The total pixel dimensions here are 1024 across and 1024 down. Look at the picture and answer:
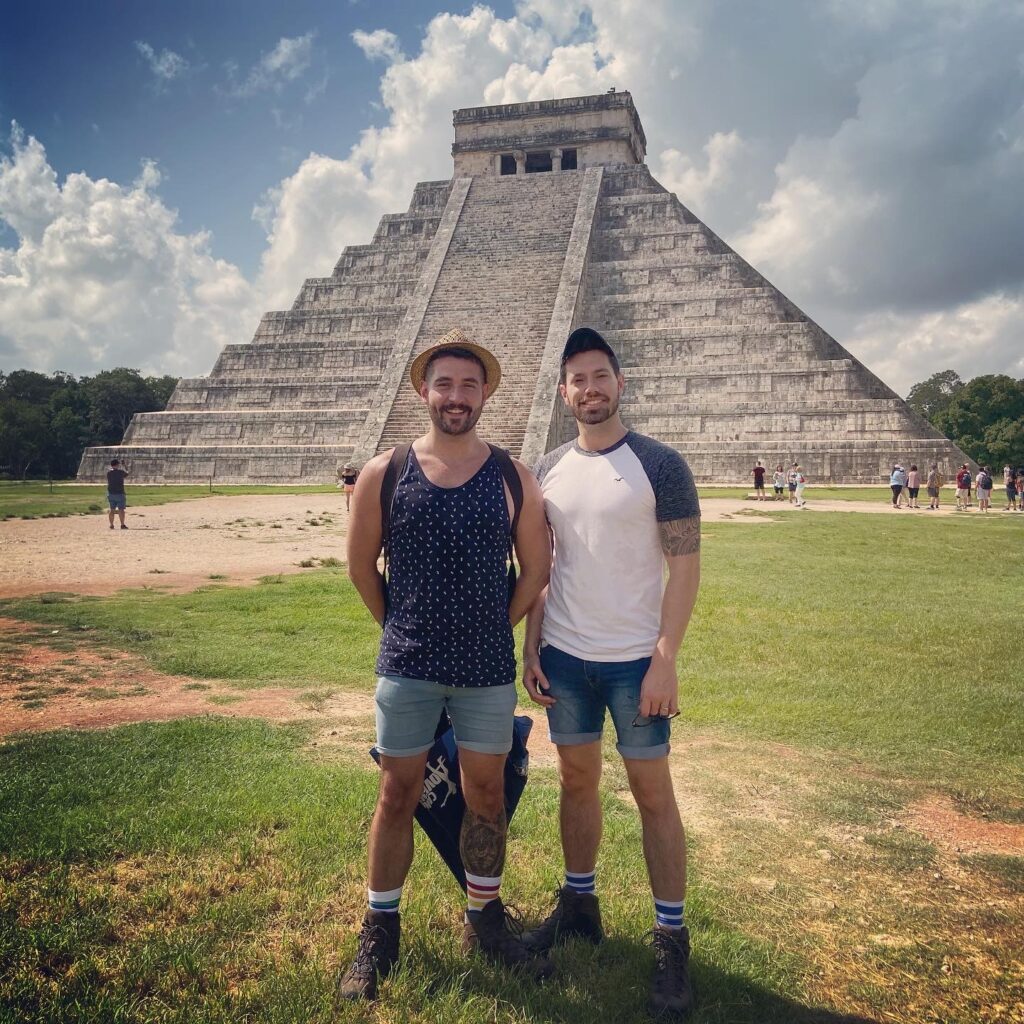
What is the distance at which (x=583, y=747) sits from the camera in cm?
296

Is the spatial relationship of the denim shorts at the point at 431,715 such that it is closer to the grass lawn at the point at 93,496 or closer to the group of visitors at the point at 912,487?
the grass lawn at the point at 93,496

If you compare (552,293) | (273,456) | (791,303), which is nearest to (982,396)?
(791,303)

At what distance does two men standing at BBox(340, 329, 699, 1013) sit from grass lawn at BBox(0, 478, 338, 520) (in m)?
18.6

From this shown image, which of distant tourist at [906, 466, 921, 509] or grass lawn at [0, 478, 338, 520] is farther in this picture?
distant tourist at [906, 466, 921, 509]

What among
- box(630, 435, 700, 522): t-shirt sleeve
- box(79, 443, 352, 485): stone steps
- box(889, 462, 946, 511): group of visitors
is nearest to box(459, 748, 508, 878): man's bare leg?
box(630, 435, 700, 522): t-shirt sleeve

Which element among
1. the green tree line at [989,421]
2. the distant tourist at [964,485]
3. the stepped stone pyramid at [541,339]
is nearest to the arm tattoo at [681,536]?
the stepped stone pyramid at [541,339]

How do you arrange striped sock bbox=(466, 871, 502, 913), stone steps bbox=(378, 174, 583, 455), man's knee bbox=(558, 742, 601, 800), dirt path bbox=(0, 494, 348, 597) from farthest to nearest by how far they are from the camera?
stone steps bbox=(378, 174, 583, 455)
dirt path bbox=(0, 494, 348, 597)
man's knee bbox=(558, 742, 601, 800)
striped sock bbox=(466, 871, 502, 913)

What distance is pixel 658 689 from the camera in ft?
9.07

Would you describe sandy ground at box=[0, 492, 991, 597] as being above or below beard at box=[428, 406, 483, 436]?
below

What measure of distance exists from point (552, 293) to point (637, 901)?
31.7 meters

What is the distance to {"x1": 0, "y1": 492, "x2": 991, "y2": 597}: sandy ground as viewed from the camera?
10469 millimetres

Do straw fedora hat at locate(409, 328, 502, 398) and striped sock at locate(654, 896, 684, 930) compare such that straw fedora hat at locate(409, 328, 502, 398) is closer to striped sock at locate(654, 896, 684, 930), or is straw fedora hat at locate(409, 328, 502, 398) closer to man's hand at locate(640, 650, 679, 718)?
man's hand at locate(640, 650, 679, 718)

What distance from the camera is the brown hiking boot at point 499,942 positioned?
2740 mm

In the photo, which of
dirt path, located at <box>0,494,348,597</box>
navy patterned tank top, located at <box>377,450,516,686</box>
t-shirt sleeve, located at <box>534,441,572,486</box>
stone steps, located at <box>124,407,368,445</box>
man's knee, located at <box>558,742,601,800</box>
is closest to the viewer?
navy patterned tank top, located at <box>377,450,516,686</box>
